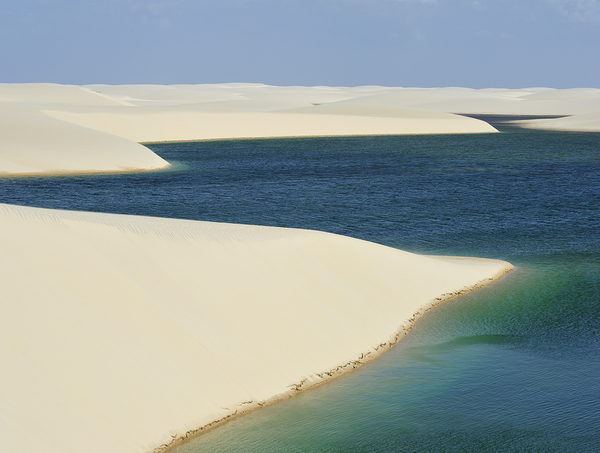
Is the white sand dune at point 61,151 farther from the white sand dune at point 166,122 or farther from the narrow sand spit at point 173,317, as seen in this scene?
the narrow sand spit at point 173,317

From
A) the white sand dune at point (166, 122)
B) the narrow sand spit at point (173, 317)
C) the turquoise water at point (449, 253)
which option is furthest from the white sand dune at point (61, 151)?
the narrow sand spit at point (173, 317)

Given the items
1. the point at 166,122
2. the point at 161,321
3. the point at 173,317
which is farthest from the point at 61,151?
the point at 161,321

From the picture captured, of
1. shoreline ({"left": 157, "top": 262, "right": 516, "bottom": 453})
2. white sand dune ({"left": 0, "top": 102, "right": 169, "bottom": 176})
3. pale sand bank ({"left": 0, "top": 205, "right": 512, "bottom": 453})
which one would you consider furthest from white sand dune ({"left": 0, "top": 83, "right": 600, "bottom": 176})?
pale sand bank ({"left": 0, "top": 205, "right": 512, "bottom": 453})

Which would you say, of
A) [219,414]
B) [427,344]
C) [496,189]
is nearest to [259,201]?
[496,189]

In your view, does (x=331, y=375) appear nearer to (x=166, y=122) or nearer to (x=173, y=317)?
(x=173, y=317)

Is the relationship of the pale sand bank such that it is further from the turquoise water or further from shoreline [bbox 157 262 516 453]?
the turquoise water

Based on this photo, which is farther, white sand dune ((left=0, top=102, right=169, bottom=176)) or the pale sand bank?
white sand dune ((left=0, top=102, right=169, bottom=176))
